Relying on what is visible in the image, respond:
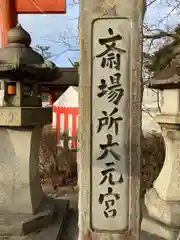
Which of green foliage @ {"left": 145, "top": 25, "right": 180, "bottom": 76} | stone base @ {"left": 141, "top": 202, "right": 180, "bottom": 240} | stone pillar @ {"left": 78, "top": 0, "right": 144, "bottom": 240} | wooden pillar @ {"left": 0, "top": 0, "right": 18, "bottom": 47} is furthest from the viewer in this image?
wooden pillar @ {"left": 0, "top": 0, "right": 18, "bottom": 47}

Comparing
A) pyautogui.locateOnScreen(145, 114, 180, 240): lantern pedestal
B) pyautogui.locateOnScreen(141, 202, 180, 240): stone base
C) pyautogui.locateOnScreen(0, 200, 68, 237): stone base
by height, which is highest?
pyautogui.locateOnScreen(145, 114, 180, 240): lantern pedestal

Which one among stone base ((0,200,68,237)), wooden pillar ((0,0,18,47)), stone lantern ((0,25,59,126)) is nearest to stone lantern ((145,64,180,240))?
stone base ((0,200,68,237))

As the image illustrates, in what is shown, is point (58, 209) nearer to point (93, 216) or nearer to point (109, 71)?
point (93, 216)

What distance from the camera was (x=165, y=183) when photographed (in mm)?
3070

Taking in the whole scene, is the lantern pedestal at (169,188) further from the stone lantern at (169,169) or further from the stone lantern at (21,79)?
the stone lantern at (21,79)

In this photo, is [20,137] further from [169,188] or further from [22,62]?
[169,188]

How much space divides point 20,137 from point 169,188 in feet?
5.99

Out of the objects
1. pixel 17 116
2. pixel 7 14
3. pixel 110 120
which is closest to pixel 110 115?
pixel 110 120

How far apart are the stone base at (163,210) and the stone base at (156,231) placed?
48 millimetres

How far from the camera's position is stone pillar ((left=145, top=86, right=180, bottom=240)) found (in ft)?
9.29

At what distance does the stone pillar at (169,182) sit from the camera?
9.29 ft

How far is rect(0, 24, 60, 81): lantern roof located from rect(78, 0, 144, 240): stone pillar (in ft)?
3.94

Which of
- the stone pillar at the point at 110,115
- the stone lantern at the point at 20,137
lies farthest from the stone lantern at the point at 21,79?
the stone pillar at the point at 110,115

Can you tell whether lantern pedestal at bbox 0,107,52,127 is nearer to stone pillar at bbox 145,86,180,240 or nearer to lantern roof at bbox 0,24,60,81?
lantern roof at bbox 0,24,60,81
